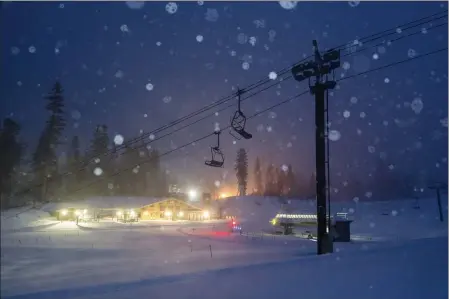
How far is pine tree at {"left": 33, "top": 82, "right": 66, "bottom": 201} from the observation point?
50.4 metres

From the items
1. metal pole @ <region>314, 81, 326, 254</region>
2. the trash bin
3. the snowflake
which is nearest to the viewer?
metal pole @ <region>314, 81, 326, 254</region>

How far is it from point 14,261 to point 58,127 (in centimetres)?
3744

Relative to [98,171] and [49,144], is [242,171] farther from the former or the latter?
[49,144]

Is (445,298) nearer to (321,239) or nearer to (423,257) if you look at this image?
(423,257)

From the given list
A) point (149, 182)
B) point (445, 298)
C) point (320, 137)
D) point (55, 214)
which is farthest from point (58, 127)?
point (149, 182)

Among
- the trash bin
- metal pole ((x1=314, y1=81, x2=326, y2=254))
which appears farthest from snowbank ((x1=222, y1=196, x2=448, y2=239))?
metal pole ((x1=314, y1=81, x2=326, y2=254))

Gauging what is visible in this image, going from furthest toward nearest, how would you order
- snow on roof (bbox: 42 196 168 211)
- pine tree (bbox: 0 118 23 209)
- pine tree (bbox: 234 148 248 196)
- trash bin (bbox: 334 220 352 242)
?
pine tree (bbox: 234 148 248 196), snow on roof (bbox: 42 196 168 211), trash bin (bbox: 334 220 352 242), pine tree (bbox: 0 118 23 209)

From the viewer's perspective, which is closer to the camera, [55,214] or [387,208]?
[55,214]

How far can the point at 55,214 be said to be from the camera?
73.1m

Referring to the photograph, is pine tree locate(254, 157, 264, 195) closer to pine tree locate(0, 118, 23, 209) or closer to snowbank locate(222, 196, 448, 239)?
snowbank locate(222, 196, 448, 239)

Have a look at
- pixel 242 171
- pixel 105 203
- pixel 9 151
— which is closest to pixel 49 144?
pixel 105 203

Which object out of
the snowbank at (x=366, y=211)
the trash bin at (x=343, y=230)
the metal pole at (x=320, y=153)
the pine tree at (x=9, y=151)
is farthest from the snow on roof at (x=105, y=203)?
the metal pole at (x=320, y=153)

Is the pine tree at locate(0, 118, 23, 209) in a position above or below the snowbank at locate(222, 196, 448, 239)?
above

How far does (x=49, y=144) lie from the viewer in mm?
62031
